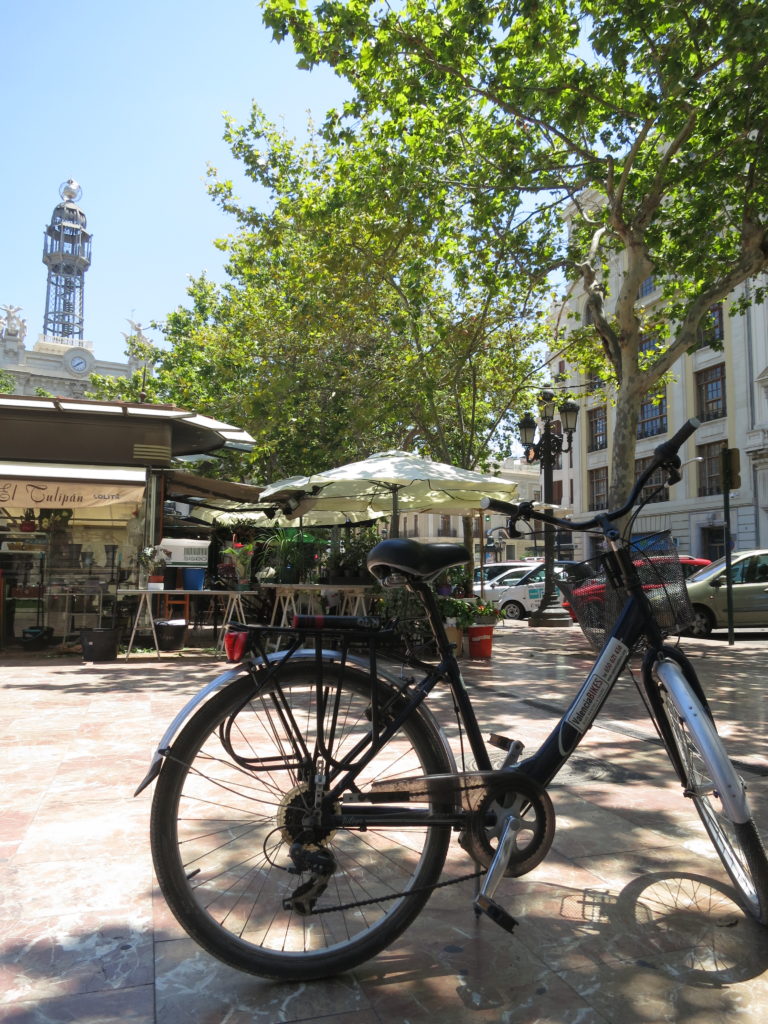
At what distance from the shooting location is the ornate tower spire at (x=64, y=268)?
5487 inches

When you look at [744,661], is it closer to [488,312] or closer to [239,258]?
[488,312]

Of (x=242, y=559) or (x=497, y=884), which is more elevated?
(x=242, y=559)

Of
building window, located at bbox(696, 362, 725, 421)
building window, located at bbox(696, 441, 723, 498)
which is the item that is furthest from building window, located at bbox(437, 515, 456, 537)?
building window, located at bbox(696, 362, 725, 421)

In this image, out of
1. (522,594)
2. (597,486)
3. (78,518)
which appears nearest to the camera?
(78,518)

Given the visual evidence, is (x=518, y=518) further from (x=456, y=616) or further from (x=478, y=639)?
(x=478, y=639)

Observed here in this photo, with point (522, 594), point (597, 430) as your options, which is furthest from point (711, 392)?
point (522, 594)

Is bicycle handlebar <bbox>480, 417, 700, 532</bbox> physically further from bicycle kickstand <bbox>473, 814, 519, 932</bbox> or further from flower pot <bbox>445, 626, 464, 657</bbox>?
flower pot <bbox>445, 626, 464, 657</bbox>

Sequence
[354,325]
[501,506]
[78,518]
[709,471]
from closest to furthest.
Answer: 1. [501,506]
2. [78,518]
3. [354,325]
4. [709,471]

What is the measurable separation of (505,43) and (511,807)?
10888 millimetres

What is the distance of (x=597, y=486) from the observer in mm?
40406

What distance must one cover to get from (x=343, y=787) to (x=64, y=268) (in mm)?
157366

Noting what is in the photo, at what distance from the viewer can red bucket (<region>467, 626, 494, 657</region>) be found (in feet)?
31.9

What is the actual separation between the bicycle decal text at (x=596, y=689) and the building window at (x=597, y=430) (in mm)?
38660

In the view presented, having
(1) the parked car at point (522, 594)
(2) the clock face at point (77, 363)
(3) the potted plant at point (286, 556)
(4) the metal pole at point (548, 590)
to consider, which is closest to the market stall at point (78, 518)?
(3) the potted plant at point (286, 556)
